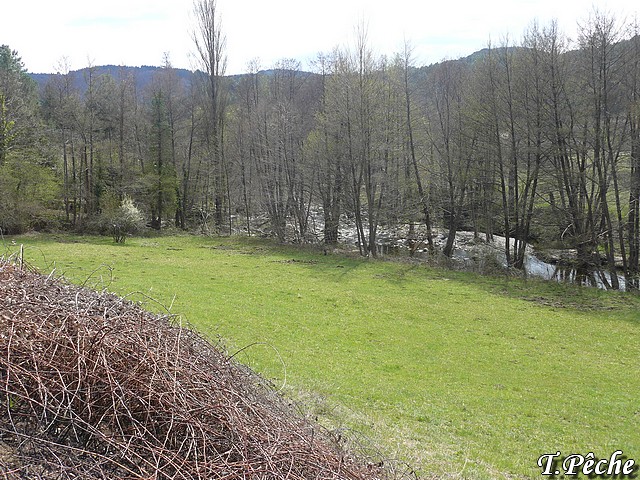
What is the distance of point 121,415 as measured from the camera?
3045mm

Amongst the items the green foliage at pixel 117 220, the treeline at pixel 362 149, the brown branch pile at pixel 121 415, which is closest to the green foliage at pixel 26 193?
the treeline at pixel 362 149

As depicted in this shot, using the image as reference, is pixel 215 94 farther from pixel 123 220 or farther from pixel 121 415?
pixel 121 415

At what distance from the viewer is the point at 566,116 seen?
21.3m

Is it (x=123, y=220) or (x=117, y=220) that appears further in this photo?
(x=117, y=220)

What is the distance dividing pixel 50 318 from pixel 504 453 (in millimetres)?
5742

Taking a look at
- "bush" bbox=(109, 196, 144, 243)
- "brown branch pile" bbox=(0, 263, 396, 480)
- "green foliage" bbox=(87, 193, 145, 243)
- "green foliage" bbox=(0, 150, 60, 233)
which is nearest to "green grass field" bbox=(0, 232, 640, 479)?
"brown branch pile" bbox=(0, 263, 396, 480)

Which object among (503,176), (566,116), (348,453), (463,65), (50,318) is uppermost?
(463,65)

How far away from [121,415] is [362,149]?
22.5 m

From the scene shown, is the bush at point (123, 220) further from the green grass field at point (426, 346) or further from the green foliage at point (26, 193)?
the green grass field at point (426, 346)

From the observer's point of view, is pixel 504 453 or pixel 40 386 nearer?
pixel 40 386

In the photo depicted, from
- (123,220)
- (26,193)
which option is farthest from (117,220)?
(26,193)

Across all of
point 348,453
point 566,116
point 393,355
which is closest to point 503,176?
point 566,116

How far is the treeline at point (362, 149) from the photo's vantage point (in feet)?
67.2

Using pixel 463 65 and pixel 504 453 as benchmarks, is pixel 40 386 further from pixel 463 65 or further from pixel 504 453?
pixel 463 65
